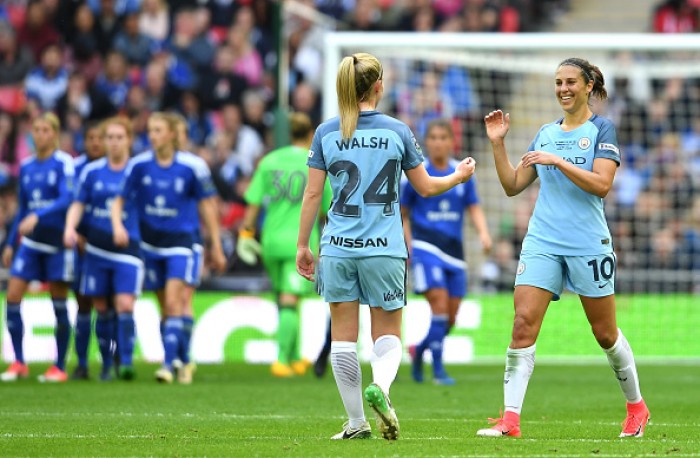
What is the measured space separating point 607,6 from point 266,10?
19.4 ft

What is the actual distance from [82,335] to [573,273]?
7392mm

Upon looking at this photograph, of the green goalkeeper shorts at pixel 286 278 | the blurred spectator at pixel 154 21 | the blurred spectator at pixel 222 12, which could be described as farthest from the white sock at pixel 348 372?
the blurred spectator at pixel 222 12

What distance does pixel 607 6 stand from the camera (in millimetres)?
24469

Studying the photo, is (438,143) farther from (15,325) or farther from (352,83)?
(352,83)

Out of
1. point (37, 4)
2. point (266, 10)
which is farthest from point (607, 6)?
point (37, 4)

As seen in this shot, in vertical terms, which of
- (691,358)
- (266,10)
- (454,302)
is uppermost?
(266,10)

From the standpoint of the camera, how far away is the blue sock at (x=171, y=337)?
43.7ft

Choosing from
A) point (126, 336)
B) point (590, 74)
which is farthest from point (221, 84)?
point (590, 74)

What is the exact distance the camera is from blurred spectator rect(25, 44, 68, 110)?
22.4m

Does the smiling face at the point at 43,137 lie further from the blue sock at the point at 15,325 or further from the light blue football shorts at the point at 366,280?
the light blue football shorts at the point at 366,280

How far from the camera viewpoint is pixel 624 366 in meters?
8.20

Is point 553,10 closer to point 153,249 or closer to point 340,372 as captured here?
point 153,249

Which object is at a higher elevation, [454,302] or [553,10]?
[553,10]

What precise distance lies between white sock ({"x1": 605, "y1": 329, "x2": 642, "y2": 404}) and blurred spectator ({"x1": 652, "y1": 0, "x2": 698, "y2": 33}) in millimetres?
15066
